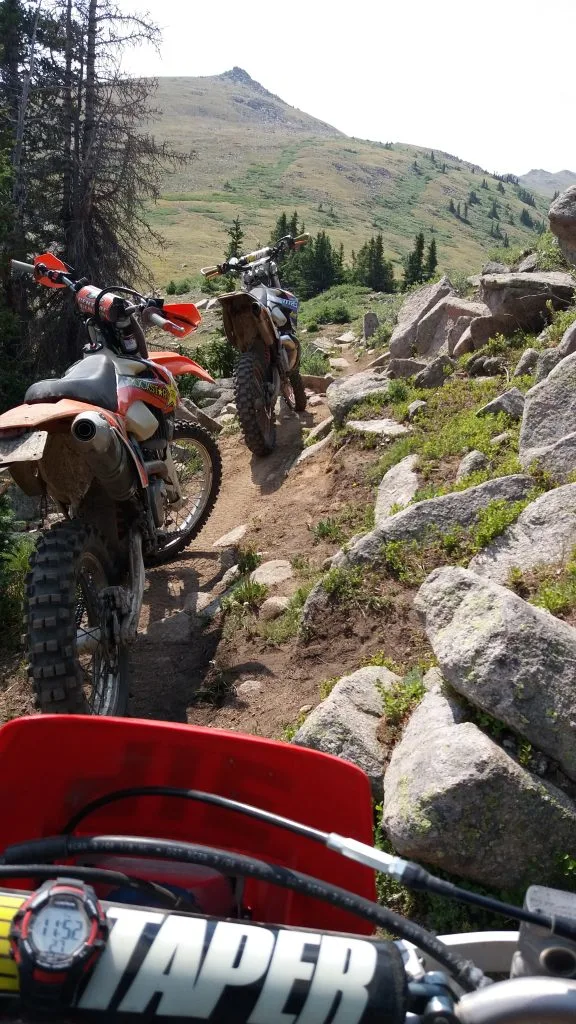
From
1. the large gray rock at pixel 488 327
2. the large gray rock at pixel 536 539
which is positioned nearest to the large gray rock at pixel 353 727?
the large gray rock at pixel 536 539

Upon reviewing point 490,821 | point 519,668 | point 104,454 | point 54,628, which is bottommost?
point 490,821

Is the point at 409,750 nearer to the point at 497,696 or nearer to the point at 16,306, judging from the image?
the point at 497,696

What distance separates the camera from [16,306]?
13555mm

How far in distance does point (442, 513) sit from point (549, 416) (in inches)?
45.8

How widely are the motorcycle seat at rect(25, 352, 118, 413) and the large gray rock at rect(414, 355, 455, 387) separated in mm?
4146

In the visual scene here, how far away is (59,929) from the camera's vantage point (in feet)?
4.24

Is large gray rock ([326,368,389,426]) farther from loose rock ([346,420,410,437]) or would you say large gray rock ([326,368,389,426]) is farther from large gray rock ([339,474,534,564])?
large gray rock ([339,474,534,564])

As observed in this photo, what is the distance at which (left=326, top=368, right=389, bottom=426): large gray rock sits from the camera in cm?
810

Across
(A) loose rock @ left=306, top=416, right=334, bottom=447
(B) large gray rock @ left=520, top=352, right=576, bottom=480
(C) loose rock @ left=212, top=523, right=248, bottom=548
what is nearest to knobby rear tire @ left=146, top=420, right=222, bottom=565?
(C) loose rock @ left=212, top=523, right=248, bottom=548

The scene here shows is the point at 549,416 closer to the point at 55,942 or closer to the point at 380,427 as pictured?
the point at 380,427

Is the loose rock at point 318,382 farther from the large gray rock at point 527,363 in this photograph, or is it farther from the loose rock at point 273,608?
the loose rock at point 273,608

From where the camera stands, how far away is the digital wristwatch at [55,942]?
4.10ft

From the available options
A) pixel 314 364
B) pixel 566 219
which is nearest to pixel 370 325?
pixel 314 364

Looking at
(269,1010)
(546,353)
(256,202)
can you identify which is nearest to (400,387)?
(546,353)
